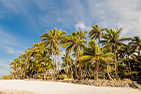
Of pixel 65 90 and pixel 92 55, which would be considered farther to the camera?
pixel 92 55

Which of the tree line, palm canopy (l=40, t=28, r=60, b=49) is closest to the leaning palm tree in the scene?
the tree line

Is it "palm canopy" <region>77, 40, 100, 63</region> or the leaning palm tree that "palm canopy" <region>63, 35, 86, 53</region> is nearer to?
the leaning palm tree

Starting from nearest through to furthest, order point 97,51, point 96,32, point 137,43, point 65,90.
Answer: point 65,90
point 97,51
point 137,43
point 96,32

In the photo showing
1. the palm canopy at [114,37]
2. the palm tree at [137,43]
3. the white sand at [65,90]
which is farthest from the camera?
the palm tree at [137,43]

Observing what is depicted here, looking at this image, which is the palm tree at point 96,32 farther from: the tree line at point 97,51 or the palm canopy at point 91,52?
the palm canopy at point 91,52

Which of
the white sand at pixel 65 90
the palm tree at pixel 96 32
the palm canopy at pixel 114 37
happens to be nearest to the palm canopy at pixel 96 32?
the palm tree at pixel 96 32

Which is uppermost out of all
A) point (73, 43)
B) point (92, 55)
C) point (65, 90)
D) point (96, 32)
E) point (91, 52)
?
point (96, 32)

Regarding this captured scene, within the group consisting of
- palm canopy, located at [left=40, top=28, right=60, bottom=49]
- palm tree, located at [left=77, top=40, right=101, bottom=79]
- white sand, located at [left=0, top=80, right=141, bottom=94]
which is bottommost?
white sand, located at [left=0, top=80, right=141, bottom=94]

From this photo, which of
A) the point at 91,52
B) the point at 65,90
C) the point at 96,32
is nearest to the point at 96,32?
the point at 96,32

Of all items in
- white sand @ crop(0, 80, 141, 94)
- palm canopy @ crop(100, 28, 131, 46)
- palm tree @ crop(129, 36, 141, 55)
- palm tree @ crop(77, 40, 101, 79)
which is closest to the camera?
white sand @ crop(0, 80, 141, 94)

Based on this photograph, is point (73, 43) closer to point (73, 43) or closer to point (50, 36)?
point (73, 43)

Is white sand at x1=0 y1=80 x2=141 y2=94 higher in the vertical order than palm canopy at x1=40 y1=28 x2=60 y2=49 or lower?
lower

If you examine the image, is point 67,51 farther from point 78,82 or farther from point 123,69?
point 123,69

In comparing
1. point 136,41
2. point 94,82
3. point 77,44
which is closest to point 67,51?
point 77,44
